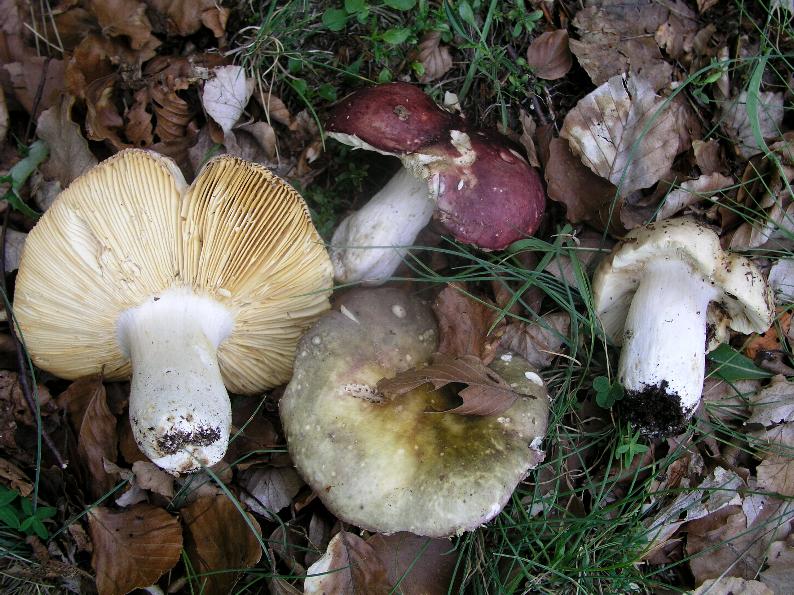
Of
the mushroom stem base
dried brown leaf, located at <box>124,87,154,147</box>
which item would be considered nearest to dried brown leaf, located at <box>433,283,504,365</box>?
the mushroom stem base

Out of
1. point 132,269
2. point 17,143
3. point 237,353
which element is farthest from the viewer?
point 17,143

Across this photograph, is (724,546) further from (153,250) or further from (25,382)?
(25,382)

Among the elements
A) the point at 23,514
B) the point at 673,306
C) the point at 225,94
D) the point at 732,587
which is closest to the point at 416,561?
the point at 732,587

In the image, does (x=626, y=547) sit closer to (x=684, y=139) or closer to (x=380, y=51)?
(x=684, y=139)

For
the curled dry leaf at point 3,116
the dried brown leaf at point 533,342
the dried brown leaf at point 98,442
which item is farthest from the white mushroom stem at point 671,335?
the curled dry leaf at point 3,116

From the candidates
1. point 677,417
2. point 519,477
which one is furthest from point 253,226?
point 677,417

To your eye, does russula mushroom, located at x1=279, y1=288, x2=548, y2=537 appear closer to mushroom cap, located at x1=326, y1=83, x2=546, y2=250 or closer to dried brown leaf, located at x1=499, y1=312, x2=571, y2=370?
dried brown leaf, located at x1=499, y1=312, x2=571, y2=370
